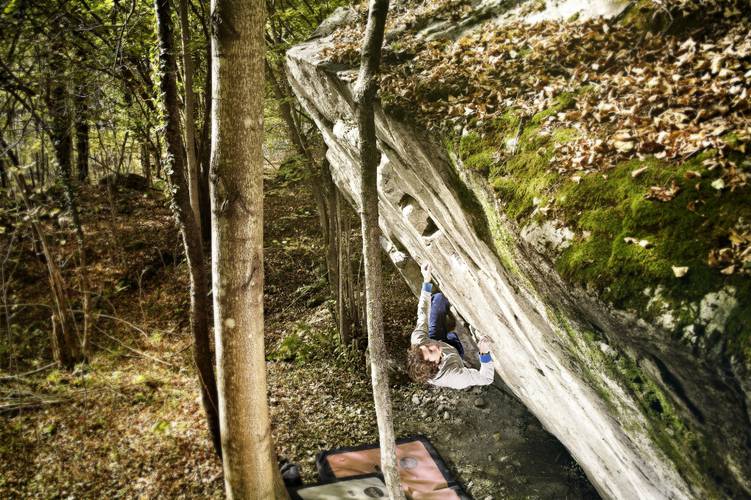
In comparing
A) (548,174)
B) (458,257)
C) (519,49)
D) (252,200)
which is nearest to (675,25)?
(519,49)

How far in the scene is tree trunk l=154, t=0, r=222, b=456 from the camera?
5066 millimetres

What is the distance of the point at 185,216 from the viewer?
17.8ft

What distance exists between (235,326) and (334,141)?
5.96m

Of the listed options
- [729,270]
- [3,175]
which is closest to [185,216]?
[729,270]

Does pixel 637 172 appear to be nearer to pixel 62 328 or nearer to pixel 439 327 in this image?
pixel 439 327

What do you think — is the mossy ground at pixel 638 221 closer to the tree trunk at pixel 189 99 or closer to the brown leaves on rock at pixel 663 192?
the brown leaves on rock at pixel 663 192

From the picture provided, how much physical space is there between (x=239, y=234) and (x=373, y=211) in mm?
1778

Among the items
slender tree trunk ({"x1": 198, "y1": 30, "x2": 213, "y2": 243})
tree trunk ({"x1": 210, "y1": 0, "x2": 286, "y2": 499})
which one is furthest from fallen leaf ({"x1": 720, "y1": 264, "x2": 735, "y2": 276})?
slender tree trunk ({"x1": 198, "y1": 30, "x2": 213, "y2": 243})

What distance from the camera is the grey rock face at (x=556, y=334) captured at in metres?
2.52

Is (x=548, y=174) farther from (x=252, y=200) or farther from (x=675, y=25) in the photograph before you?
(x=252, y=200)

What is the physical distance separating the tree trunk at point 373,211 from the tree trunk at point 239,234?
136 cm

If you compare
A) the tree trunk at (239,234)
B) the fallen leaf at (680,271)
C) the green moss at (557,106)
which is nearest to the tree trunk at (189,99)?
the tree trunk at (239,234)

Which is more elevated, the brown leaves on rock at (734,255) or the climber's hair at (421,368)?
the brown leaves on rock at (734,255)

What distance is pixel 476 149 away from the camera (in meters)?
4.12
